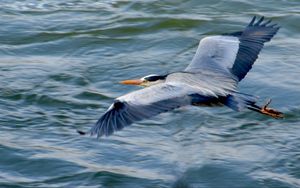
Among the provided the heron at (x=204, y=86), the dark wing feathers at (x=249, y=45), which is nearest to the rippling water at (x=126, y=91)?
the heron at (x=204, y=86)

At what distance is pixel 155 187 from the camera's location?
7871 mm

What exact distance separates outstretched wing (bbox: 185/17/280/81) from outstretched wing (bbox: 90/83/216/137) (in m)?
0.83

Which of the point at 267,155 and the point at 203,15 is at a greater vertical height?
the point at 203,15

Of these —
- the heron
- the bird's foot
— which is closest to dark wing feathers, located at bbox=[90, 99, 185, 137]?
the heron

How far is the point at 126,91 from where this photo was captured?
9.99m

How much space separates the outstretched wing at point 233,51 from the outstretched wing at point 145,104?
0.83 meters

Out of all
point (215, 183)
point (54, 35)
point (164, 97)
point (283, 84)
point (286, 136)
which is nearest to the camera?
point (164, 97)

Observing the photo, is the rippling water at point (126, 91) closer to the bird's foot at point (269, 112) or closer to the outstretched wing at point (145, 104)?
the bird's foot at point (269, 112)

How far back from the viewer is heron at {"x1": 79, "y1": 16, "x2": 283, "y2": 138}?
7.22m

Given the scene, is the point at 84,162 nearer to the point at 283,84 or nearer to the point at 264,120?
the point at 264,120

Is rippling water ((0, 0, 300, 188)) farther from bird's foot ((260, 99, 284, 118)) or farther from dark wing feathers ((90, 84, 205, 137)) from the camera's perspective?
dark wing feathers ((90, 84, 205, 137))

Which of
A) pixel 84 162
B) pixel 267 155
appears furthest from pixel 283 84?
pixel 84 162

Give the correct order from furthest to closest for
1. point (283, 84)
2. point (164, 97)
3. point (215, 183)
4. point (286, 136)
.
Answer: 1. point (283, 84)
2. point (286, 136)
3. point (215, 183)
4. point (164, 97)

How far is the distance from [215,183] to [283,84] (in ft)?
7.60
